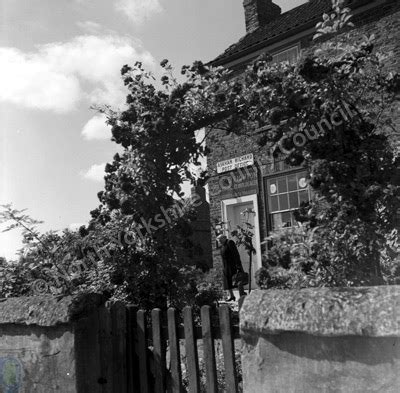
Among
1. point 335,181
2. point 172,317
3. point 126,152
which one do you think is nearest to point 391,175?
point 335,181

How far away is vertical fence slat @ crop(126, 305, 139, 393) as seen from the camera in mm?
3467

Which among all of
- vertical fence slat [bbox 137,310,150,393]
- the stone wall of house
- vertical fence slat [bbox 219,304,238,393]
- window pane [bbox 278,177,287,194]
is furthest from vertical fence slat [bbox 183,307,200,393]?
window pane [bbox 278,177,287,194]

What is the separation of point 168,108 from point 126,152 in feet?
1.71

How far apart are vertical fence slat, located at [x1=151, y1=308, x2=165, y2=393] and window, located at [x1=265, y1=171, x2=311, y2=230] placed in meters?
8.66

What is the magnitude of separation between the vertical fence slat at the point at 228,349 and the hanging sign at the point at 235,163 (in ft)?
31.2

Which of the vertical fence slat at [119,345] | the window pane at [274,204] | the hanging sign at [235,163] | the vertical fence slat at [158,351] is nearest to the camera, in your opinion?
the vertical fence slat at [158,351]

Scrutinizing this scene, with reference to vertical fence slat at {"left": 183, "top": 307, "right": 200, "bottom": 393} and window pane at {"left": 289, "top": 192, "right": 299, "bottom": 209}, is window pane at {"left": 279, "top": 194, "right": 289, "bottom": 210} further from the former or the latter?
vertical fence slat at {"left": 183, "top": 307, "right": 200, "bottom": 393}

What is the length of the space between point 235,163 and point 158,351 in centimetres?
951

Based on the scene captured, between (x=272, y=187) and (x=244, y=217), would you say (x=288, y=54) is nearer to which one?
(x=272, y=187)

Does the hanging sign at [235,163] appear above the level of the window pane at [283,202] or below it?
above

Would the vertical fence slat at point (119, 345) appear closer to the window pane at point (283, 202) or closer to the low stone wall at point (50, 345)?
the low stone wall at point (50, 345)

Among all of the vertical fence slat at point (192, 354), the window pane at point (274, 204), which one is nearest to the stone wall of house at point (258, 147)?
the window pane at point (274, 204)

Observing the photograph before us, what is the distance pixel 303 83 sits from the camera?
3.56 meters

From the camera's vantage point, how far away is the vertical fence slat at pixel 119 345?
345 cm
